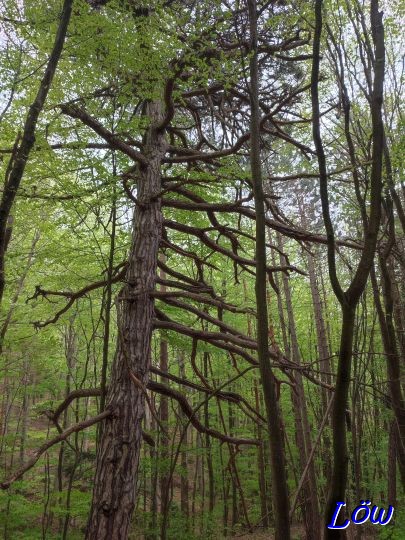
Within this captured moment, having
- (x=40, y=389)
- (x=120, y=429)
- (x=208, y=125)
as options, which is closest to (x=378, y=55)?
(x=120, y=429)

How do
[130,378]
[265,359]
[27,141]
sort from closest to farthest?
[265,359] < [27,141] < [130,378]

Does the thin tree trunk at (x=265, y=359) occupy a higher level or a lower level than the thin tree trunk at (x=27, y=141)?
lower

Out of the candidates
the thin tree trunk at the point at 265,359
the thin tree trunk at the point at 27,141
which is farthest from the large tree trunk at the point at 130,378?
the thin tree trunk at the point at 265,359

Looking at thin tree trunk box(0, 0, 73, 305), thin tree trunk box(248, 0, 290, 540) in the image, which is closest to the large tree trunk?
thin tree trunk box(0, 0, 73, 305)

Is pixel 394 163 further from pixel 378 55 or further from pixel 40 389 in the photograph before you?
pixel 40 389

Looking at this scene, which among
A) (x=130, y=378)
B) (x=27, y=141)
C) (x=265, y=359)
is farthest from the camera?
(x=130, y=378)

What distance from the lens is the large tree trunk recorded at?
10.6 feet

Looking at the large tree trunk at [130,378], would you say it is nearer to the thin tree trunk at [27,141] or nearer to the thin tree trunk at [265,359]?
the thin tree trunk at [27,141]

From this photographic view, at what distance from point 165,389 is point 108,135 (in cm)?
257

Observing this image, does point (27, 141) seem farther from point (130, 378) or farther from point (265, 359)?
point (130, 378)

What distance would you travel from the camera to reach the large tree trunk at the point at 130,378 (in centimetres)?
324

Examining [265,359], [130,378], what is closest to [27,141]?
[265,359]

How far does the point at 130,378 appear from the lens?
363 cm

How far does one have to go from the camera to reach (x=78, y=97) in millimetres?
3793
